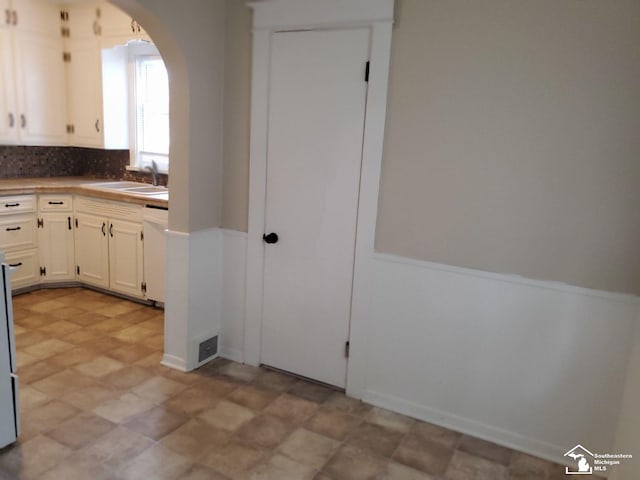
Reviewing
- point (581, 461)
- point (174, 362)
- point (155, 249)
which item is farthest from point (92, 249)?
point (581, 461)

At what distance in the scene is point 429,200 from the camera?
2.44 m

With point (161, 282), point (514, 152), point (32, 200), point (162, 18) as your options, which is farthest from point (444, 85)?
point (32, 200)

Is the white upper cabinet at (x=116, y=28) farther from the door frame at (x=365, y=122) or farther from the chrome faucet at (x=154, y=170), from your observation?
the door frame at (x=365, y=122)

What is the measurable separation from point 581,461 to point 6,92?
16.1ft

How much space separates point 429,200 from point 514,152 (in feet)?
1.51

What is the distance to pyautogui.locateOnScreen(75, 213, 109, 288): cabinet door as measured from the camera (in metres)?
4.09

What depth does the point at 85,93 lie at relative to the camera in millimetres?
4328

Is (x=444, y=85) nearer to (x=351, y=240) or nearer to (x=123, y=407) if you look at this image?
(x=351, y=240)

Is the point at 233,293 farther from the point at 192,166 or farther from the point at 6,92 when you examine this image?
the point at 6,92

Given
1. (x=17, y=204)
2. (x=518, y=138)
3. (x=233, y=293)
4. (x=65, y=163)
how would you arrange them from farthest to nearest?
(x=65, y=163) < (x=17, y=204) < (x=233, y=293) < (x=518, y=138)

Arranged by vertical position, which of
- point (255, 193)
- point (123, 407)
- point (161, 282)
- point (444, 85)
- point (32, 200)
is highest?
point (444, 85)

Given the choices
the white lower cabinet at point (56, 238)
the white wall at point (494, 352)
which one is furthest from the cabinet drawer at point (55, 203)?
the white wall at point (494, 352)

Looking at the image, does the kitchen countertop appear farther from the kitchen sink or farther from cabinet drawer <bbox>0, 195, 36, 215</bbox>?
the kitchen sink

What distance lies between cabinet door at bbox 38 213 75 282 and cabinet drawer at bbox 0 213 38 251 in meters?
0.07
